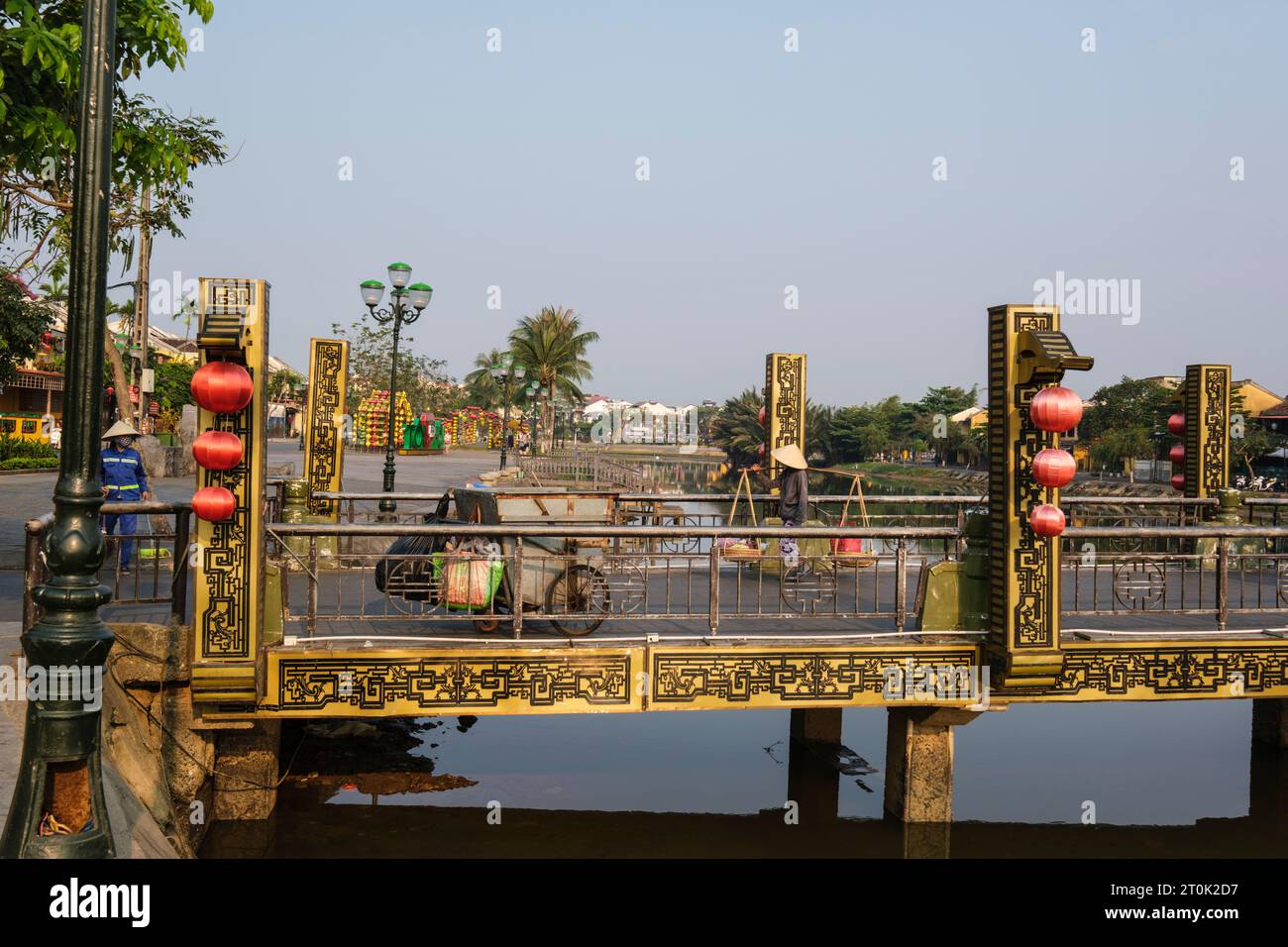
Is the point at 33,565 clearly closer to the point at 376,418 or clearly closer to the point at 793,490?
the point at 793,490

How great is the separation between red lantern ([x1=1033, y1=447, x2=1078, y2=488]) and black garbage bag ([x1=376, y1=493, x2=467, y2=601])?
4.12 m

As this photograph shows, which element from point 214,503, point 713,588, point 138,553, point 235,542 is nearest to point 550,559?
→ point 713,588

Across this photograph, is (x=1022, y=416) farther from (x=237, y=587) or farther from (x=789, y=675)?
(x=237, y=587)

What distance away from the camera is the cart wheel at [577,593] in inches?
320

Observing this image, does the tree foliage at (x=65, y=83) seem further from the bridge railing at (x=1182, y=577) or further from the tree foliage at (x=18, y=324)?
the tree foliage at (x=18, y=324)

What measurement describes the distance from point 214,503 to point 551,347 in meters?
45.2

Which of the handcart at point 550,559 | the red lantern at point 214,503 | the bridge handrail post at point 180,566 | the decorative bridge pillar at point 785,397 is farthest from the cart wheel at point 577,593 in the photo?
the decorative bridge pillar at point 785,397

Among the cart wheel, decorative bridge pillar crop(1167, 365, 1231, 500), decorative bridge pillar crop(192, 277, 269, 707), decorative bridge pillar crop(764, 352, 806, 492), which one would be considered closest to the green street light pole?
decorative bridge pillar crop(192, 277, 269, 707)

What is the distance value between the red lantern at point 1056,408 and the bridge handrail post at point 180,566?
5905 mm

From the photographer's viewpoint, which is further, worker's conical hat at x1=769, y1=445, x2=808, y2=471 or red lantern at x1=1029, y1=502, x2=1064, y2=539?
worker's conical hat at x1=769, y1=445, x2=808, y2=471

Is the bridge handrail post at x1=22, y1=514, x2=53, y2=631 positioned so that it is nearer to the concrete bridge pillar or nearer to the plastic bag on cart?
the plastic bag on cart

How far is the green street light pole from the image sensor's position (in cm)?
429

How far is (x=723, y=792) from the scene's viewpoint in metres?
10.1
